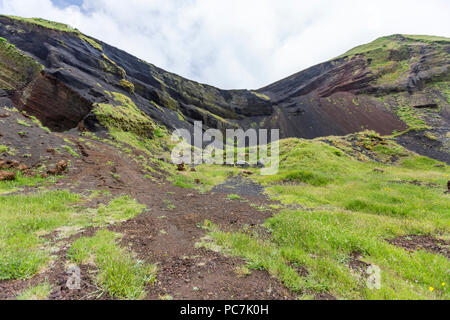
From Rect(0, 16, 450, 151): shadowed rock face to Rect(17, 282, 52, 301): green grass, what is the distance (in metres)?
23.8

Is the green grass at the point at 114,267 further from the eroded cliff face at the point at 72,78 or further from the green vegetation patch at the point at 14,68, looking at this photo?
the green vegetation patch at the point at 14,68

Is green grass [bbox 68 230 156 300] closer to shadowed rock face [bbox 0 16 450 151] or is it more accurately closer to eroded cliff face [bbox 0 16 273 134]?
shadowed rock face [bbox 0 16 450 151]

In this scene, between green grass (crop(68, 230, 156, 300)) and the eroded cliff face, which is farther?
the eroded cliff face

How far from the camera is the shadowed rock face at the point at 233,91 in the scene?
23.3 m

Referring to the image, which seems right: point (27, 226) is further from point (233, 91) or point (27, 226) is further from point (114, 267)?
point (233, 91)

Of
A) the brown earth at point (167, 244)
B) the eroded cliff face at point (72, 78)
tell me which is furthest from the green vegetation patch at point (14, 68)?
the brown earth at point (167, 244)

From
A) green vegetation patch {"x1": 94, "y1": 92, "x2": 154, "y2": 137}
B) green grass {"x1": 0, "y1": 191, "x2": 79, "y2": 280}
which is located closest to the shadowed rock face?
green vegetation patch {"x1": 94, "y1": 92, "x2": 154, "y2": 137}

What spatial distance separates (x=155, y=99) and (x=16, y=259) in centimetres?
5122

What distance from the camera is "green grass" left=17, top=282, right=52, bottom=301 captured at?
7.62 ft

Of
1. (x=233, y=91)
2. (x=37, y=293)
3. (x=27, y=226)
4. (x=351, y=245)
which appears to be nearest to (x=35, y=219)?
(x=27, y=226)

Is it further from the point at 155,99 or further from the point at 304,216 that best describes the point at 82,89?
the point at 304,216

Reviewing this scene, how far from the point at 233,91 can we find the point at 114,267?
3252 inches

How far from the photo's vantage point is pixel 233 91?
7819 cm

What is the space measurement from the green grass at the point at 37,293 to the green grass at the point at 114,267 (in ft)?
1.96
